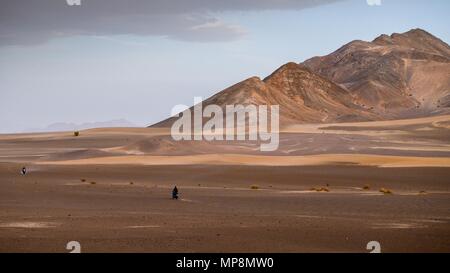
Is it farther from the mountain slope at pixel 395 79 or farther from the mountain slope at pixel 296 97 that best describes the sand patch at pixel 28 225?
the mountain slope at pixel 395 79

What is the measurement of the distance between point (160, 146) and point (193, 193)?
117 ft

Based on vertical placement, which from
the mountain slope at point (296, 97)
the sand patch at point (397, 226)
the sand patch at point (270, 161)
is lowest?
the sand patch at point (397, 226)

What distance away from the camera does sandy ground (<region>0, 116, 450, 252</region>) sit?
734 inches

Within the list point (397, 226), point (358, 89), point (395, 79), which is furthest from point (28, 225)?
point (395, 79)

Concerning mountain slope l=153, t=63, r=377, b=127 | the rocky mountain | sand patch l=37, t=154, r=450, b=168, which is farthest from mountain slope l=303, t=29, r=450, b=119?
sand patch l=37, t=154, r=450, b=168

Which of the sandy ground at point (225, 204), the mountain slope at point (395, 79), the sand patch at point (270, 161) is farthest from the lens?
the mountain slope at point (395, 79)

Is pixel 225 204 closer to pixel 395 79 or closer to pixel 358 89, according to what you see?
pixel 358 89

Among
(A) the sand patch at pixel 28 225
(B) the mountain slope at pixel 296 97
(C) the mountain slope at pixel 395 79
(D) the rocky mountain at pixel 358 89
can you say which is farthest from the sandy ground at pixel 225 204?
(C) the mountain slope at pixel 395 79

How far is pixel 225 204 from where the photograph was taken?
2811 centimetres

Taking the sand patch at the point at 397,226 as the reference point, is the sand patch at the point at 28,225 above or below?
above

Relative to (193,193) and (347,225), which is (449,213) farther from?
(193,193)

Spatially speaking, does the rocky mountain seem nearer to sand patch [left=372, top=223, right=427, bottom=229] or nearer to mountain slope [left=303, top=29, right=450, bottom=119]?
mountain slope [left=303, top=29, right=450, bottom=119]

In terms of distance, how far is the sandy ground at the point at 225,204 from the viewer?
18.7 meters
